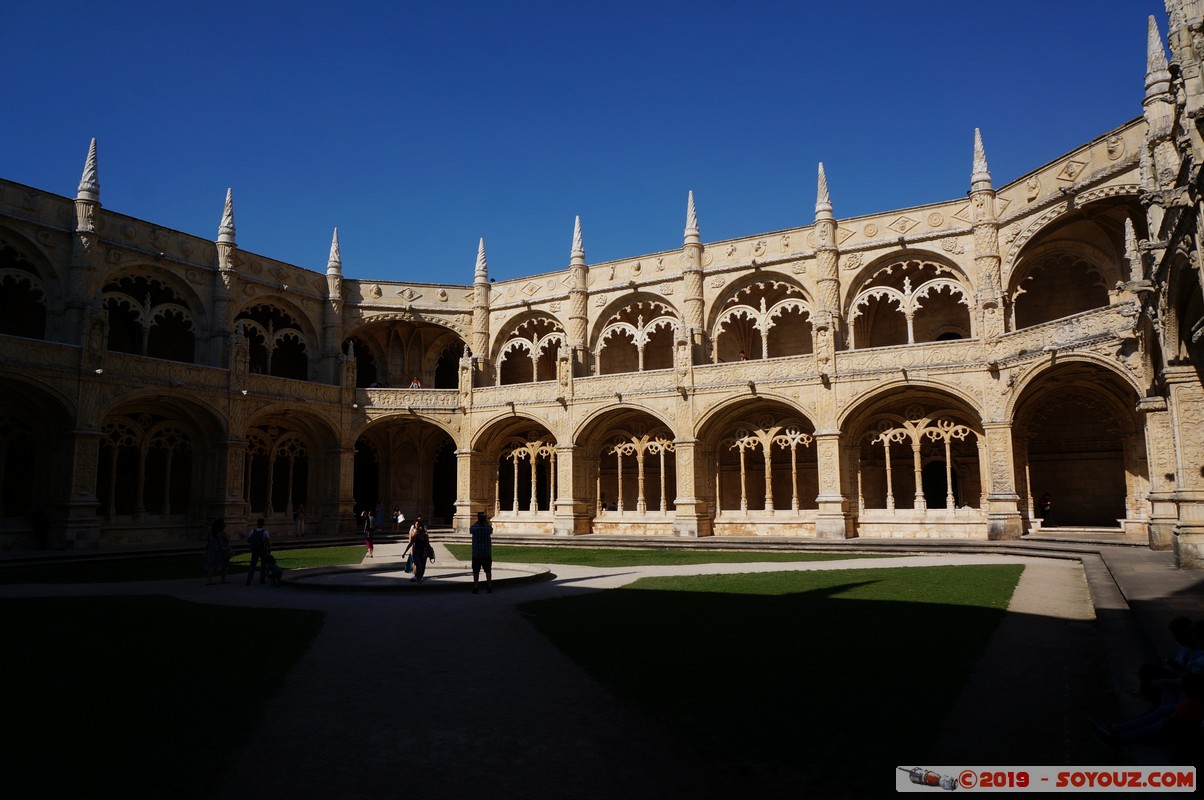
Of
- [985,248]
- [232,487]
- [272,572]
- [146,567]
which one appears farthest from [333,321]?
[985,248]

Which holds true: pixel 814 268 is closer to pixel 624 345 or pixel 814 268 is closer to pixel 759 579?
pixel 624 345

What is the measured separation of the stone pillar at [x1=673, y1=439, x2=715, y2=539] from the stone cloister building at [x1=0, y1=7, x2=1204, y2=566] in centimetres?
14

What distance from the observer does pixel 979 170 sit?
24.7 meters

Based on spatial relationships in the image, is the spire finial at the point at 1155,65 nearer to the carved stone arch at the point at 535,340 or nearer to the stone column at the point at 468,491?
the carved stone arch at the point at 535,340

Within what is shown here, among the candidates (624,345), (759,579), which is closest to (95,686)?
(759,579)

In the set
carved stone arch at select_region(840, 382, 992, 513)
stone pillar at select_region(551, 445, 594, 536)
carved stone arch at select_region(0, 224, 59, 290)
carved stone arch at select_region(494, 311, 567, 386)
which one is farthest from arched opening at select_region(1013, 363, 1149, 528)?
→ carved stone arch at select_region(0, 224, 59, 290)

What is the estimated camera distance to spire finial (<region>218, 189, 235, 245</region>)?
28.4 metres

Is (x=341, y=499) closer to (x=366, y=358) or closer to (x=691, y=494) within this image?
(x=366, y=358)

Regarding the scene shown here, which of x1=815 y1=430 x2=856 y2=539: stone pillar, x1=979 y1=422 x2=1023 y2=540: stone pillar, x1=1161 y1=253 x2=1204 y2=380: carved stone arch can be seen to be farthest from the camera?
x1=815 y1=430 x2=856 y2=539: stone pillar

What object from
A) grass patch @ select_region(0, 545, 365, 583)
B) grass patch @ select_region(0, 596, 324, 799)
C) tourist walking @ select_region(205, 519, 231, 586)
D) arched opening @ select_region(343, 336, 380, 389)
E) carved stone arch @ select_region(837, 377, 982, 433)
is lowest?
grass patch @ select_region(0, 545, 365, 583)

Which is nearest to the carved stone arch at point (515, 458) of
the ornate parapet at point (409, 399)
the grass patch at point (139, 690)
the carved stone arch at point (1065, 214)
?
the ornate parapet at point (409, 399)

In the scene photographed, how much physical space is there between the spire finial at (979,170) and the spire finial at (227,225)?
2580 cm

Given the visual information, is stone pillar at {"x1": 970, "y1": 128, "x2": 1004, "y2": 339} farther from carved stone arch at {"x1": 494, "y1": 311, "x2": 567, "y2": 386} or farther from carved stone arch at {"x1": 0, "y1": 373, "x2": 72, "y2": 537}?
carved stone arch at {"x1": 0, "y1": 373, "x2": 72, "y2": 537}

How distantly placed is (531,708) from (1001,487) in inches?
817
